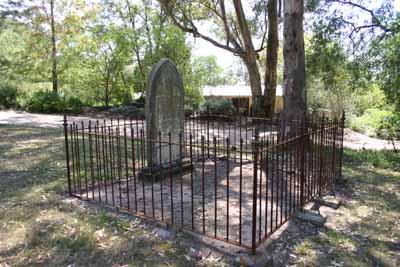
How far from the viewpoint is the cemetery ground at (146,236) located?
296cm

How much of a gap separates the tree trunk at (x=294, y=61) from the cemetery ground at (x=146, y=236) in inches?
101

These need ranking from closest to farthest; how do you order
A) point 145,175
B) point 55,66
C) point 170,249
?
1. point 170,249
2. point 145,175
3. point 55,66

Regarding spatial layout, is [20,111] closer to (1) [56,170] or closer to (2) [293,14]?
(1) [56,170]

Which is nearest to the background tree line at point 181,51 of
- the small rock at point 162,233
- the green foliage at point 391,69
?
the green foliage at point 391,69

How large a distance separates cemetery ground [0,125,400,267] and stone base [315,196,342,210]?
0.08 metres

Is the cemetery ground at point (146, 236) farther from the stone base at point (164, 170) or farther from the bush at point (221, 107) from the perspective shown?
the bush at point (221, 107)

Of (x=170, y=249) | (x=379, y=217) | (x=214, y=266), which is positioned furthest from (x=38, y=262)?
(x=379, y=217)

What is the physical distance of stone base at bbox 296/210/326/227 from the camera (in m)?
3.71

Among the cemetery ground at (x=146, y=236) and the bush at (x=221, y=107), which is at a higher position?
the bush at (x=221, y=107)

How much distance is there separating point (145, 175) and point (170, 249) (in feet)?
7.67

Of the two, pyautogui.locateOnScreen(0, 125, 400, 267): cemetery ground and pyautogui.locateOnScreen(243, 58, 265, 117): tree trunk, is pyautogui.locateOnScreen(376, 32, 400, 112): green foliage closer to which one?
pyautogui.locateOnScreen(0, 125, 400, 267): cemetery ground

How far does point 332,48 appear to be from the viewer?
1031 centimetres

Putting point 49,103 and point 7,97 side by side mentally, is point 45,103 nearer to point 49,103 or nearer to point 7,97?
point 49,103

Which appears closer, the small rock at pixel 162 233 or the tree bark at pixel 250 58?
the small rock at pixel 162 233
